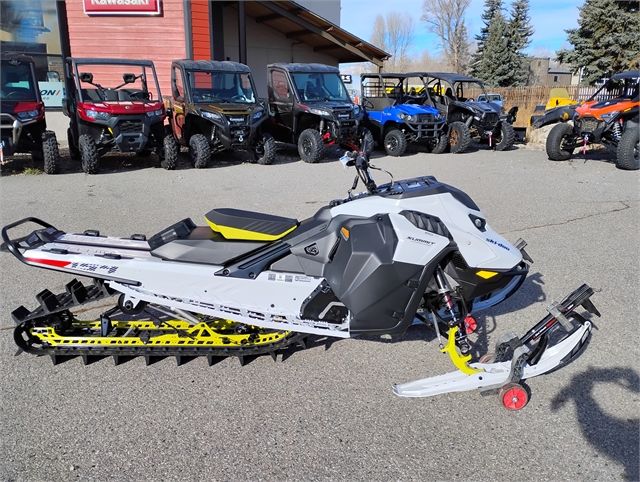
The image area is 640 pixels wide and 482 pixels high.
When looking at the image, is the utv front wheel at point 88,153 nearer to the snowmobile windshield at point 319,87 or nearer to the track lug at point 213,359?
the snowmobile windshield at point 319,87

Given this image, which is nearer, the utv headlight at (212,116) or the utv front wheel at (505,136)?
the utv headlight at (212,116)

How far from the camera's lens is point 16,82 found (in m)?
10.5

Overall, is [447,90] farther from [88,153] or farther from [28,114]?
[28,114]

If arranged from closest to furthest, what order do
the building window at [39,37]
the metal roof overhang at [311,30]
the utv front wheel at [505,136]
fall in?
the utv front wheel at [505,136] < the building window at [39,37] < the metal roof overhang at [311,30]

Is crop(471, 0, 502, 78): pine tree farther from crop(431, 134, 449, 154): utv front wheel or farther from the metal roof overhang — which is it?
crop(431, 134, 449, 154): utv front wheel

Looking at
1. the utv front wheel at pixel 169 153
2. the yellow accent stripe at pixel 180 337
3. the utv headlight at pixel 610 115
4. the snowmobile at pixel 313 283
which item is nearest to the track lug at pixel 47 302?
the snowmobile at pixel 313 283

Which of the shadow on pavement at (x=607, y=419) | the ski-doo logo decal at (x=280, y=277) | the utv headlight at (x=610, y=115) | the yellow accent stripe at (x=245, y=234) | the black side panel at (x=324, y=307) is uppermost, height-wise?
the utv headlight at (x=610, y=115)

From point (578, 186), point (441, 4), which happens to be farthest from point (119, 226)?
point (441, 4)

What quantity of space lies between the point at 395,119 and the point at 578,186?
519cm

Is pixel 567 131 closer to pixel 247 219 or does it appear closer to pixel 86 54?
pixel 247 219

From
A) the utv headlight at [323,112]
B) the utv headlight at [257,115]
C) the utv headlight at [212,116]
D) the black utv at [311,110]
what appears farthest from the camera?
the black utv at [311,110]

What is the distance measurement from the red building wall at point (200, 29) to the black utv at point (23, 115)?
20.6ft

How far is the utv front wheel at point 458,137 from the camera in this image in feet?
44.4

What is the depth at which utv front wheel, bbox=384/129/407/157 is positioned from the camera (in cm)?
1312
